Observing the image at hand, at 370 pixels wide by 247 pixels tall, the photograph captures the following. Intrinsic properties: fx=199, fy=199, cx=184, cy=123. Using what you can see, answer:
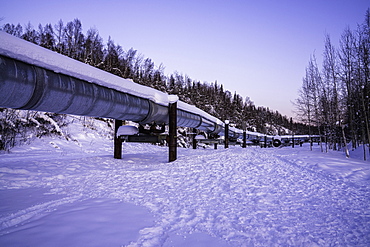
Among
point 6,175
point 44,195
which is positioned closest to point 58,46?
point 6,175

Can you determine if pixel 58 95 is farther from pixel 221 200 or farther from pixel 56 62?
pixel 221 200

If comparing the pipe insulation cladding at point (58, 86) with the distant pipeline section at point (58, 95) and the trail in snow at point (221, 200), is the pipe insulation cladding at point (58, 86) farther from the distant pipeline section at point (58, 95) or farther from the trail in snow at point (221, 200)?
the trail in snow at point (221, 200)

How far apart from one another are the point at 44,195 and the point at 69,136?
12093mm

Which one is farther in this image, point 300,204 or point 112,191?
point 112,191

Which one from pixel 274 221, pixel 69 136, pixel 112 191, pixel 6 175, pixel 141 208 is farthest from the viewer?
pixel 69 136

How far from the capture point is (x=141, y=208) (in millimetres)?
3166

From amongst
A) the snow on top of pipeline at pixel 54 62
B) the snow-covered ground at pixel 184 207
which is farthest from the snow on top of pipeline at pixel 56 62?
the snow-covered ground at pixel 184 207

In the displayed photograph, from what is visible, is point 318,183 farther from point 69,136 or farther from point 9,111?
point 9,111

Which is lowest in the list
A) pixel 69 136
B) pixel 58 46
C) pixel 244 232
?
pixel 244 232

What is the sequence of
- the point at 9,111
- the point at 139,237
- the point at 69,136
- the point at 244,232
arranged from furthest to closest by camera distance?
the point at 69,136 → the point at 9,111 → the point at 244,232 → the point at 139,237

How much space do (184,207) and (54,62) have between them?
395 cm

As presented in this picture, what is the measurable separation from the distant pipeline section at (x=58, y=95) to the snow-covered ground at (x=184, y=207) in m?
1.77

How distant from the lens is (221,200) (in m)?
3.59

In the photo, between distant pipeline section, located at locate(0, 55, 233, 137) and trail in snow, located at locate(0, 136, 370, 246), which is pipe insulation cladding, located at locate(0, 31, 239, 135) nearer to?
distant pipeline section, located at locate(0, 55, 233, 137)
